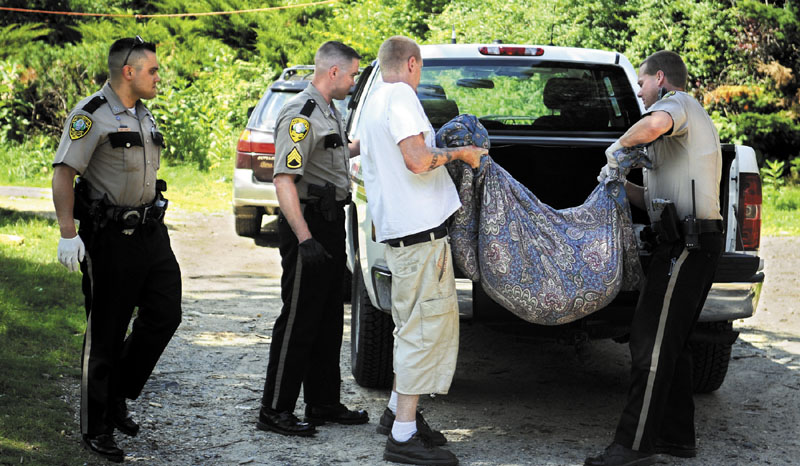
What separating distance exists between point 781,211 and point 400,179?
10.2 m

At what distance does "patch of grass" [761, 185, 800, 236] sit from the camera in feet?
38.6

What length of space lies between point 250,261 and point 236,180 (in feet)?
2.83

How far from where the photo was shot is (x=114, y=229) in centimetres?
419

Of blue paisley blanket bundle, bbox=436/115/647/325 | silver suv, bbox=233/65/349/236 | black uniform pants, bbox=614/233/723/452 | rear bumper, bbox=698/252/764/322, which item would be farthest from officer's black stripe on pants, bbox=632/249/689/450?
silver suv, bbox=233/65/349/236

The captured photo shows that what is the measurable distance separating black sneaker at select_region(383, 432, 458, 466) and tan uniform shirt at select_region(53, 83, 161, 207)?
1568 mm

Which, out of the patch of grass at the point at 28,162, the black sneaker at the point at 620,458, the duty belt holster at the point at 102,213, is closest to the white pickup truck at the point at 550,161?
the black sneaker at the point at 620,458

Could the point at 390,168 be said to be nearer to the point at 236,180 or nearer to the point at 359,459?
the point at 359,459

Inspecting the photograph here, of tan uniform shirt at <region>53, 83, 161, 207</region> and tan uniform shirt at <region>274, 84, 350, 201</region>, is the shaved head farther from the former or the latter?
tan uniform shirt at <region>53, 83, 161, 207</region>

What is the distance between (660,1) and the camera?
15.8 metres

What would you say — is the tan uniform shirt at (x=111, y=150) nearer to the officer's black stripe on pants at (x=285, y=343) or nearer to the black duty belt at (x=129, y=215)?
the black duty belt at (x=129, y=215)

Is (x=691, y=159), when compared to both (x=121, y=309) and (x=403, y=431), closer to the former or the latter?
(x=403, y=431)

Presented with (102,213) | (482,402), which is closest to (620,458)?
(482,402)

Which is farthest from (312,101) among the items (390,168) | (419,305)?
(419,305)

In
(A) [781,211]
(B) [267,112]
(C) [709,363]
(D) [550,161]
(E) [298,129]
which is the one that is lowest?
(C) [709,363]
